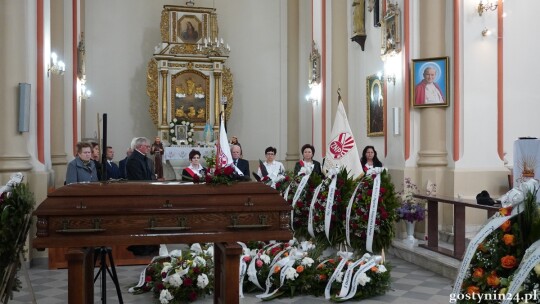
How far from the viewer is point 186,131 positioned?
44.9ft

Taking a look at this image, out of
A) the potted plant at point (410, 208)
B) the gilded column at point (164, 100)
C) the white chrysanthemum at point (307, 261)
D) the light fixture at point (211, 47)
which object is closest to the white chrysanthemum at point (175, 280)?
the white chrysanthemum at point (307, 261)

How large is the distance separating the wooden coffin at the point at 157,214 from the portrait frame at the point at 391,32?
18.9ft

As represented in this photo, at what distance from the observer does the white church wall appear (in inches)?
562

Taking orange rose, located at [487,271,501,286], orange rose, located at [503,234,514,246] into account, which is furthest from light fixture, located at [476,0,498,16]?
orange rose, located at [487,271,501,286]

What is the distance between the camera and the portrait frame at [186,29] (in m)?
14.1

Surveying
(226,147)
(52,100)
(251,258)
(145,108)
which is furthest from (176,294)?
(145,108)

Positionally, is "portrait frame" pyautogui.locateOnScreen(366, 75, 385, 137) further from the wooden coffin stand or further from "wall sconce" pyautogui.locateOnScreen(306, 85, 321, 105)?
the wooden coffin stand

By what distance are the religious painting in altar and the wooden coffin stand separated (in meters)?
10.2

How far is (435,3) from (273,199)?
19.0 feet

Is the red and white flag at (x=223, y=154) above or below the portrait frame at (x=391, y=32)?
below

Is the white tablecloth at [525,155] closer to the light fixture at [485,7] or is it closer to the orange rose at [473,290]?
the light fixture at [485,7]

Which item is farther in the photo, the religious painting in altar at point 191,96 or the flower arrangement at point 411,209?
the religious painting in altar at point 191,96

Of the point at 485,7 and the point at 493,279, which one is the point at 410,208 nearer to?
the point at 485,7

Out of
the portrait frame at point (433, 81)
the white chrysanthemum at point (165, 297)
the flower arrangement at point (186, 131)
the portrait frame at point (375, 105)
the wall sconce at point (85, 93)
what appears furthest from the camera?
the flower arrangement at point (186, 131)
